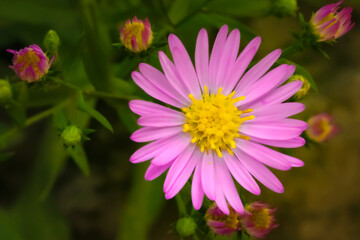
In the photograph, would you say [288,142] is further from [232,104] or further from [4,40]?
[4,40]

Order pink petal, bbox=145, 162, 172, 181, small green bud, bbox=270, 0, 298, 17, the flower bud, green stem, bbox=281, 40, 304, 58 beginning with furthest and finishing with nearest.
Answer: small green bud, bbox=270, 0, 298, 17 < green stem, bbox=281, 40, 304, 58 < the flower bud < pink petal, bbox=145, 162, 172, 181

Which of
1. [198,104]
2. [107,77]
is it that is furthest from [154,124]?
[107,77]

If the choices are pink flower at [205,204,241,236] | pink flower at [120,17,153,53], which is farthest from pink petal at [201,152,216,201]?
pink flower at [120,17,153,53]

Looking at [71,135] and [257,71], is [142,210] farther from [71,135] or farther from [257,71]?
[257,71]

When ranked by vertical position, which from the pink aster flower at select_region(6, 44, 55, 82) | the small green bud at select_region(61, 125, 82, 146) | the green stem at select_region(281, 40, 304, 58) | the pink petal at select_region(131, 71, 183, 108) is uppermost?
the pink aster flower at select_region(6, 44, 55, 82)

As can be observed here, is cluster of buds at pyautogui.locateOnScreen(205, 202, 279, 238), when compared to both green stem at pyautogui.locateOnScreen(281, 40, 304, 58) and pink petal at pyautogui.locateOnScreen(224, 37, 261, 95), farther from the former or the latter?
green stem at pyautogui.locateOnScreen(281, 40, 304, 58)

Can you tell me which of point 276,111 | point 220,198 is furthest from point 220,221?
point 276,111
